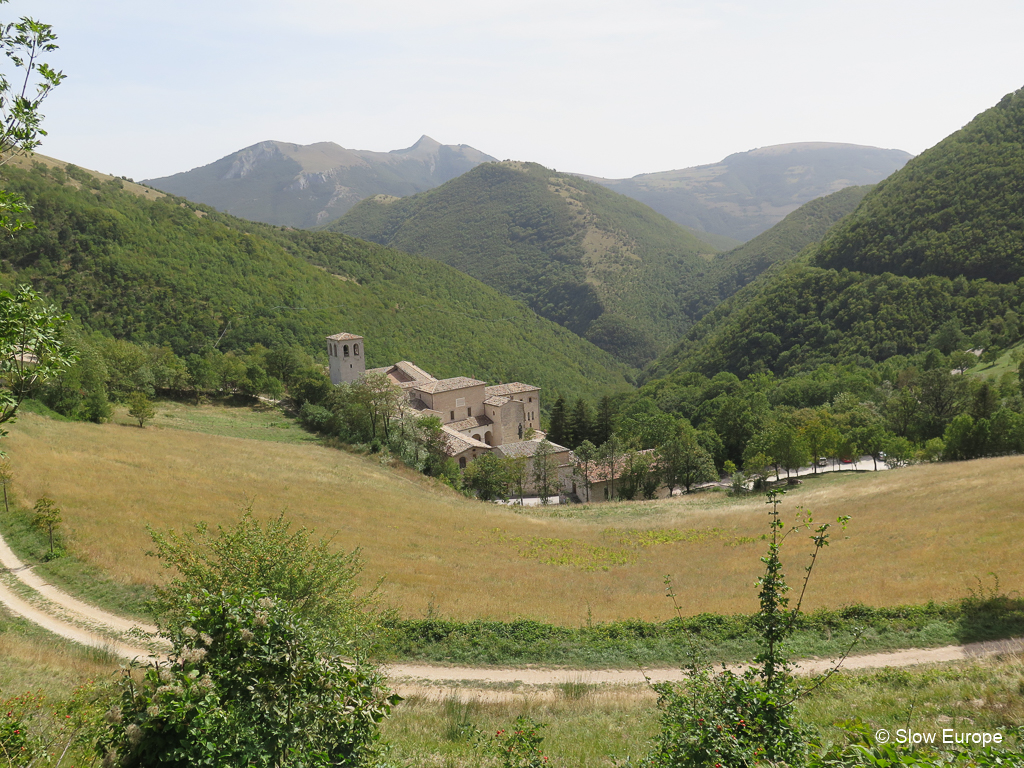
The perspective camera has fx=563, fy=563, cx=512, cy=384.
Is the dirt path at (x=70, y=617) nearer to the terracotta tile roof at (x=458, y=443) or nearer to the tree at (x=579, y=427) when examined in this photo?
the terracotta tile roof at (x=458, y=443)

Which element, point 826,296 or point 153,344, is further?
point 826,296

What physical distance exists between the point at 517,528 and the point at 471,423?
28651 mm

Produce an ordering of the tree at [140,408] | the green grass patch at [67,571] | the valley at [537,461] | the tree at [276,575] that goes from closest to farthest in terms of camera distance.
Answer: the tree at [276,575] → the valley at [537,461] → the green grass patch at [67,571] → the tree at [140,408]

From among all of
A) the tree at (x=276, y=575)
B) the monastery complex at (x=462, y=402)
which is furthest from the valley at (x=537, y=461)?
the monastery complex at (x=462, y=402)

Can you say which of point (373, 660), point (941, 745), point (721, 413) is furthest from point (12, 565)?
point (721, 413)

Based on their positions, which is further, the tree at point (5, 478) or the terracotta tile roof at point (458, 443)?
the terracotta tile roof at point (458, 443)

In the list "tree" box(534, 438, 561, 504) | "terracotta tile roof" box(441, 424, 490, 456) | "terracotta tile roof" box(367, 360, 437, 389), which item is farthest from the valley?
"terracotta tile roof" box(367, 360, 437, 389)

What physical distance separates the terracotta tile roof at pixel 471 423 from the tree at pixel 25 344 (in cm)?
4921

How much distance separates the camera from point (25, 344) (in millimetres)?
6254

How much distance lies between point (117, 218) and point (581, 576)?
7834 cm

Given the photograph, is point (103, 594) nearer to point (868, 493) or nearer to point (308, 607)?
point (308, 607)

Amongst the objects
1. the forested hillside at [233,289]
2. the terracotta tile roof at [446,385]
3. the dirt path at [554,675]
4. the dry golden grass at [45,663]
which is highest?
the forested hillside at [233,289]

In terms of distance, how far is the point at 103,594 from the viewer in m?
13.8

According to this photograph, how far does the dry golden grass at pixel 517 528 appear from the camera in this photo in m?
16.0
